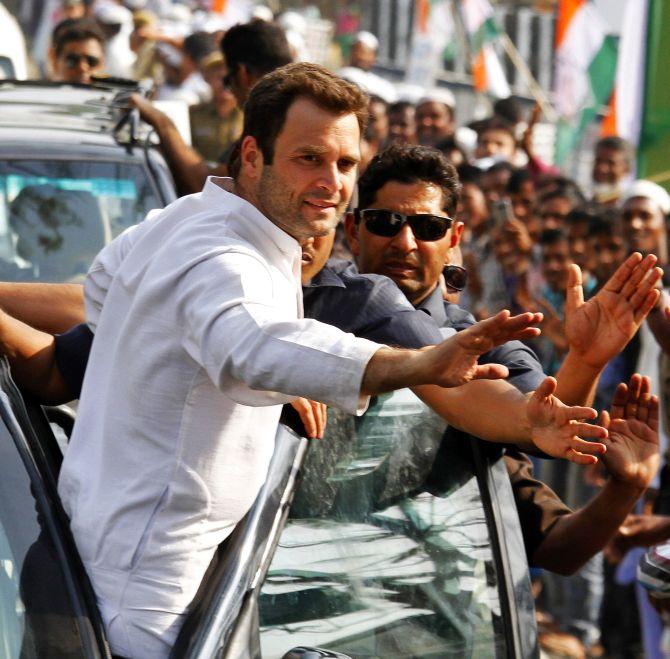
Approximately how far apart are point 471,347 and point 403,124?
9.57 metres

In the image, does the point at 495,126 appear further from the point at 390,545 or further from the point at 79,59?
the point at 390,545

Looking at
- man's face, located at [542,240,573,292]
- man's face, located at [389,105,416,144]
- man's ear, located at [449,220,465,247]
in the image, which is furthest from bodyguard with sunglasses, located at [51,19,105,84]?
man's ear, located at [449,220,465,247]

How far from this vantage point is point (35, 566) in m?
2.56

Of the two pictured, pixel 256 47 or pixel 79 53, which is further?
pixel 79 53

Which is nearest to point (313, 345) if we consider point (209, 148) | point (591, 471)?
point (591, 471)

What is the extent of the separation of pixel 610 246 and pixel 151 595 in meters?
4.99

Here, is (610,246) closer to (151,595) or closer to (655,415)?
(655,415)

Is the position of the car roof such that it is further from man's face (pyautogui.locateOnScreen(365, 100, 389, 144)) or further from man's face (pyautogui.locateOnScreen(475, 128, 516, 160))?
man's face (pyautogui.locateOnScreen(365, 100, 389, 144))

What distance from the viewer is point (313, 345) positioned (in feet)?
7.70

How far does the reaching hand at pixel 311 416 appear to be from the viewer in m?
2.80

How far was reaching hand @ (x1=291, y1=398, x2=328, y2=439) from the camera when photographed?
280 cm

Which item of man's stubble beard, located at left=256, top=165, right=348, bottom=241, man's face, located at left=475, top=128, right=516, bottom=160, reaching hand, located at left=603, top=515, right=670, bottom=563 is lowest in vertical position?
reaching hand, located at left=603, top=515, right=670, bottom=563

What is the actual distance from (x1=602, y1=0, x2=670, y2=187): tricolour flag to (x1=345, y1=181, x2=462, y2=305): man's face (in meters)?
4.59

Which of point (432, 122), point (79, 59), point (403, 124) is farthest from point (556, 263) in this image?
point (403, 124)
